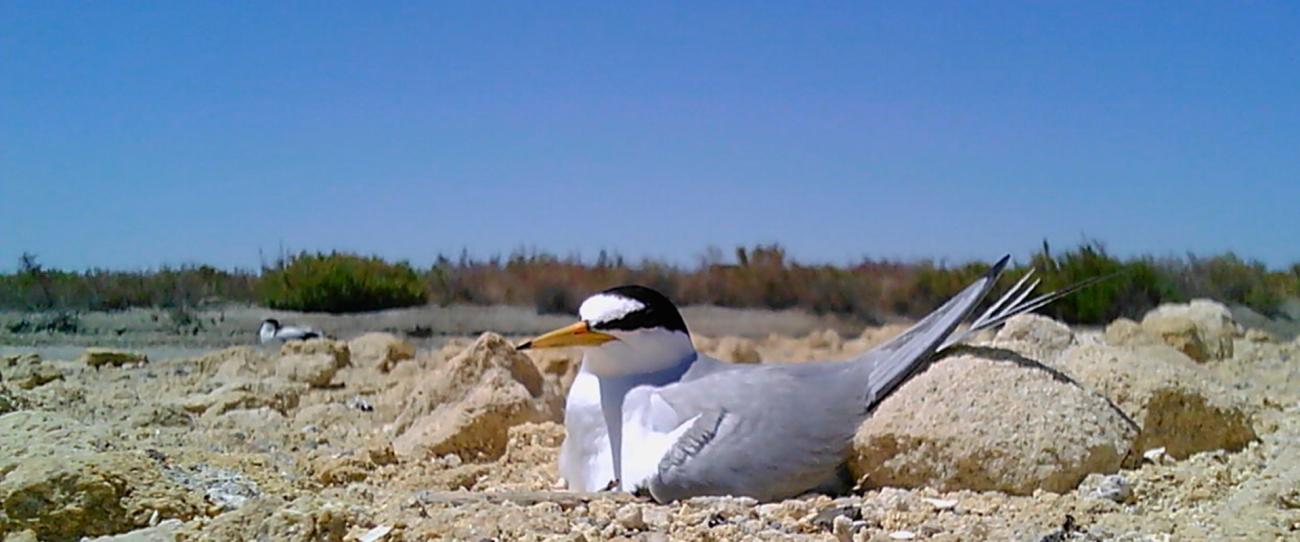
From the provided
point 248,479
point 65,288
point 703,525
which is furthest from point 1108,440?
point 65,288

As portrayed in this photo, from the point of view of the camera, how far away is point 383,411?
20.2ft

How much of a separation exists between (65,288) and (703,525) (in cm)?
623

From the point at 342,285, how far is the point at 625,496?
22.1 ft

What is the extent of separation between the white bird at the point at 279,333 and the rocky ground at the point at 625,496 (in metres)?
2.56

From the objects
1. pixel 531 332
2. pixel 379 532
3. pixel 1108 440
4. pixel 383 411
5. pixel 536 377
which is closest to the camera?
pixel 379 532

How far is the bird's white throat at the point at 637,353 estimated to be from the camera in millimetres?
3973

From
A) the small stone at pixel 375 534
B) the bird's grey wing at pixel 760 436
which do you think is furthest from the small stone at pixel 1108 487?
the small stone at pixel 375 534

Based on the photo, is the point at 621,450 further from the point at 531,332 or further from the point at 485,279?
the point at 485,279

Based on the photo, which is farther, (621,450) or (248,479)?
(621,450)

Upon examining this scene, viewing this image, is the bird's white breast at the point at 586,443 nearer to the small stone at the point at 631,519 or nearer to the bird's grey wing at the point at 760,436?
the bird's grey wing at the point at 760,436

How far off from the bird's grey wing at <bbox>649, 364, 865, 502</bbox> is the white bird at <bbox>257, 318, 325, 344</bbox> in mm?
6073

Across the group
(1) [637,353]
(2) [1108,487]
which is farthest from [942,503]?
(1) [637,353]

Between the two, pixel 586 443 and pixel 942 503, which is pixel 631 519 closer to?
pixel 942 503

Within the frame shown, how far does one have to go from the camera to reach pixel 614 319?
3.96 metres
